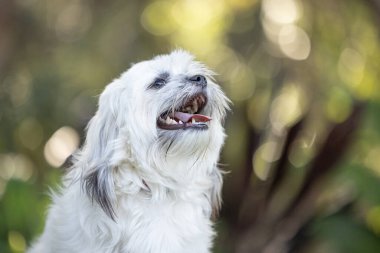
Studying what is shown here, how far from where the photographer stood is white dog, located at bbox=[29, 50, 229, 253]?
3.29 m

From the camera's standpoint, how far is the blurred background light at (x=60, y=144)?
6207mm

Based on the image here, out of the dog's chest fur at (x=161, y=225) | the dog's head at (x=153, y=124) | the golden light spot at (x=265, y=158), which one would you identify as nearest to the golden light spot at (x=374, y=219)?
the golden light spot at (x=265, y=158)

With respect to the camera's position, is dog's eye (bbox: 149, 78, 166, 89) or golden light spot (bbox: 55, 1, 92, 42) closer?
dog's eye (bbox: 149, 78, 166, 89)

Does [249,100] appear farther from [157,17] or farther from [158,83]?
[158,83]

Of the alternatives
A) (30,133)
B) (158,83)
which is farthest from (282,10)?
(158,83)

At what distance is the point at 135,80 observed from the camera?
3354 mm

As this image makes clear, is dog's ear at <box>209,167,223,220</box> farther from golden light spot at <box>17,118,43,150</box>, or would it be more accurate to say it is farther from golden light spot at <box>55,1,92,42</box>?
golden light spot at <box>55,1,92,42</box>

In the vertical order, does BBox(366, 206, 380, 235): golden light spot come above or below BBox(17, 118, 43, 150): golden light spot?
above

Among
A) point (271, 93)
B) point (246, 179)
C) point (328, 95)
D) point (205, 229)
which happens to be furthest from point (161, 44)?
point (205, 229)

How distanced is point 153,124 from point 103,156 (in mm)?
244

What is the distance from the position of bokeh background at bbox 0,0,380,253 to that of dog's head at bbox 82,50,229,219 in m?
1.34

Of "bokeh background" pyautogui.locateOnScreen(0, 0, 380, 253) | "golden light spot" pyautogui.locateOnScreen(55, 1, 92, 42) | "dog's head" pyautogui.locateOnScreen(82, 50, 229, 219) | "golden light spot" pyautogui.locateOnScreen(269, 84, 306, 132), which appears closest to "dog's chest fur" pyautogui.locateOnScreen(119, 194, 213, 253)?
"dog's head" pyautogui.locateOnScreen(82, 50, 229, 219)

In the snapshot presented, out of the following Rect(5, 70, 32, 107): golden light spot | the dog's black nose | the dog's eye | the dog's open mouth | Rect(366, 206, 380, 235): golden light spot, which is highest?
the dog's black nose

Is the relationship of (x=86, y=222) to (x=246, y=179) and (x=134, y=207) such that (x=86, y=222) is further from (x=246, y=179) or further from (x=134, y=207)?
(x=246, y=179)
